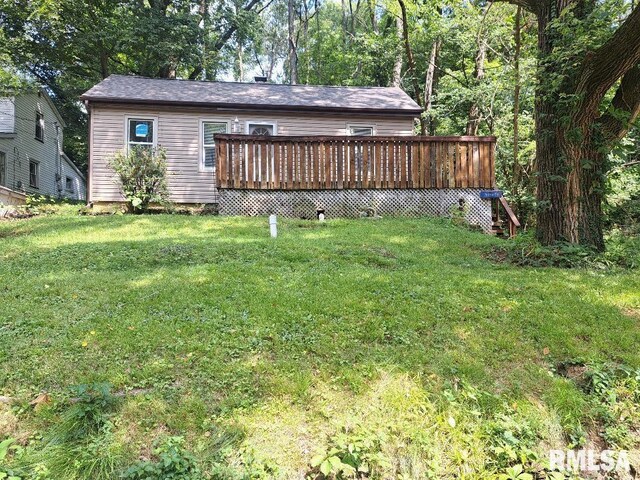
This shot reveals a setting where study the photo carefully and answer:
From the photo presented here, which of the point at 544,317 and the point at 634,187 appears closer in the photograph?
the point at 544,317

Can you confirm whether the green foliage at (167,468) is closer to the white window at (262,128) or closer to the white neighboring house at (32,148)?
the white window at (262,128)

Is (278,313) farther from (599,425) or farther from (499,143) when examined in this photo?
(499,143)

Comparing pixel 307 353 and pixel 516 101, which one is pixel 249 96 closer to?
pixel 516 101

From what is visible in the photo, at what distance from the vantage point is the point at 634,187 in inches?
447

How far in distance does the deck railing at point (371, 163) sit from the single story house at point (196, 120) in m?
2.01

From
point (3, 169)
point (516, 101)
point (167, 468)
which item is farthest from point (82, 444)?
point (3, 169)

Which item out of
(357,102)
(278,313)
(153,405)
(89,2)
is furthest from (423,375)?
(89,2)

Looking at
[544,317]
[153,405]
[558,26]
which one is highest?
[558,26]

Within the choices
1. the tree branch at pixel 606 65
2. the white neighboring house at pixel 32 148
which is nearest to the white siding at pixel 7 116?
the white neighboring house at pixel 32 148

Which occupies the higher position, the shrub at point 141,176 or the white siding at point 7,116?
the white siding at point 7,116

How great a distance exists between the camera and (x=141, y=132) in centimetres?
1160

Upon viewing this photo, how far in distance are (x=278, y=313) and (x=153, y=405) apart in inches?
56.7

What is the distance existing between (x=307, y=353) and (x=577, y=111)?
16.3ft

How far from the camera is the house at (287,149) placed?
9.88 meters
